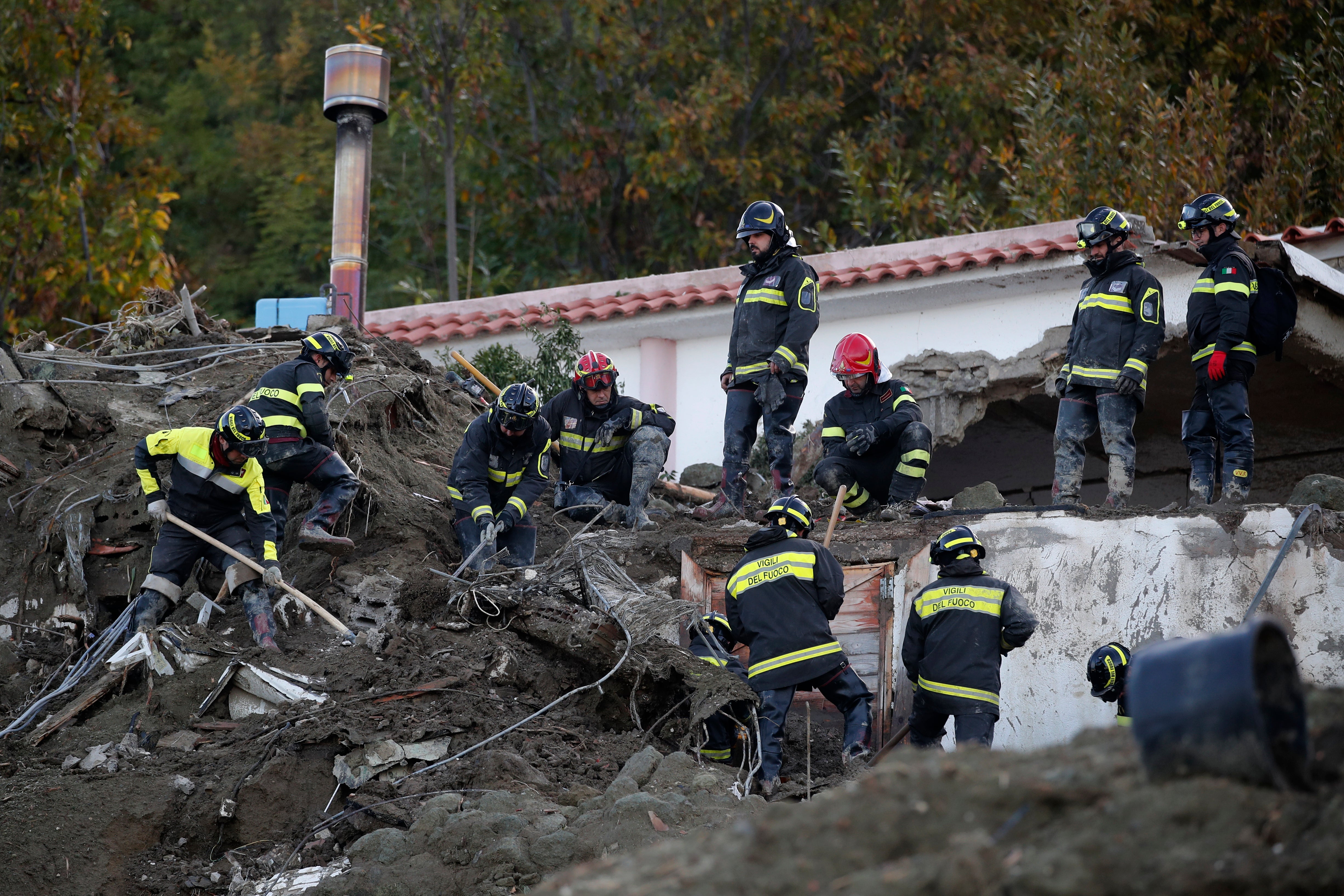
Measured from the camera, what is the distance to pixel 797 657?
7000 millimetres

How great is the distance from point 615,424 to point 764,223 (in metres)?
1.84

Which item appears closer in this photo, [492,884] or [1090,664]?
[492,884]

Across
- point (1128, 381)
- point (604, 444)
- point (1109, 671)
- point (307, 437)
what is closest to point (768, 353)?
point (604, 444)

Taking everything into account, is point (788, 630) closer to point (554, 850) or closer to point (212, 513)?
point (554, 850)

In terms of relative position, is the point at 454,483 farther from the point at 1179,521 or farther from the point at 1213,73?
the point at 1213,73

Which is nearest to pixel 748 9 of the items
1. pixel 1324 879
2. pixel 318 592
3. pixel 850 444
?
pixel 850 444

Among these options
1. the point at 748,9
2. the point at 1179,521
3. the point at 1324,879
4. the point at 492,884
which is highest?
the point at 748,9

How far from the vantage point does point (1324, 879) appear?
242 cm

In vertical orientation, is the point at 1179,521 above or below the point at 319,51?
below

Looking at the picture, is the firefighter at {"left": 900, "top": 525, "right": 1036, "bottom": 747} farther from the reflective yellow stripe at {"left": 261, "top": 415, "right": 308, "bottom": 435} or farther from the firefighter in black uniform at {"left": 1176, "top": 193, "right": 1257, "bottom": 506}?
the reflective yellow stripe at {"left": 261, "top": 415, "right": 308, "bottom": 435}

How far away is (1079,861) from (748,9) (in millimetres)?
18878

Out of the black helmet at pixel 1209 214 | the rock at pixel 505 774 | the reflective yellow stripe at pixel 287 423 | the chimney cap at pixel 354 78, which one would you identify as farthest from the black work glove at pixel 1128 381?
the chimney cap at pixel 354 78

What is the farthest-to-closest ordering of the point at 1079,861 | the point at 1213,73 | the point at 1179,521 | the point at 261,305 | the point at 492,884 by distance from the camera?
the point at 1213,73 → the point at 261,305 → the point at 1179,521 → the point at 492,884 → the point at 1079,861

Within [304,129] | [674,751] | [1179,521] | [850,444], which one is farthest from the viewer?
[304,129]
